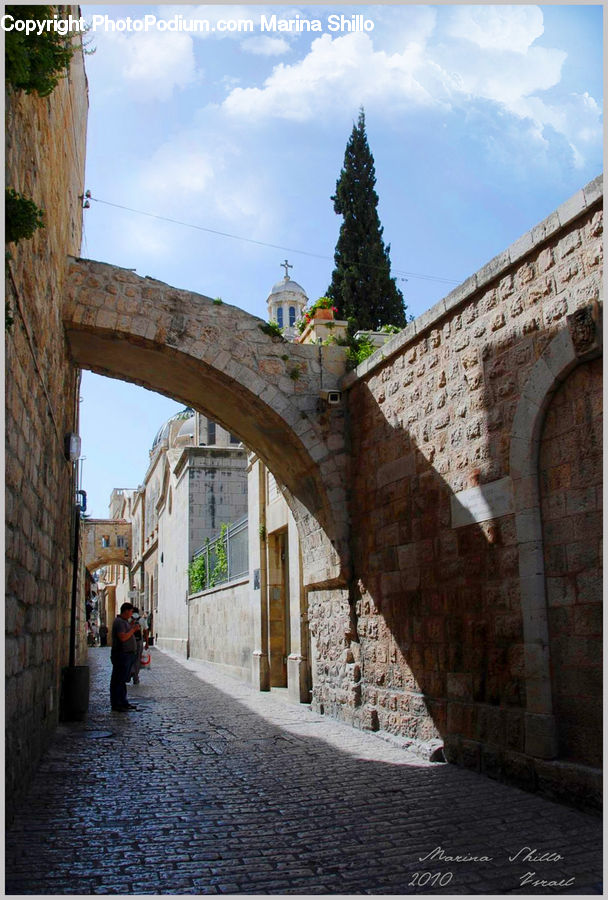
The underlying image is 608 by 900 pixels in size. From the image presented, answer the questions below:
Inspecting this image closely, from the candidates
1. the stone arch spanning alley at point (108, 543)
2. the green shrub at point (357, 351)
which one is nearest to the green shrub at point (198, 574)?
the green shrub at point (357, 351)

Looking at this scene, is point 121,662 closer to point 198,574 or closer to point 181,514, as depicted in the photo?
point 198,574

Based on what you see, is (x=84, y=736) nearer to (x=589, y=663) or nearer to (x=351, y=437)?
(x=351, y=437)

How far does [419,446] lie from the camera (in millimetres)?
7031

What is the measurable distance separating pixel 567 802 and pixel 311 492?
483cm

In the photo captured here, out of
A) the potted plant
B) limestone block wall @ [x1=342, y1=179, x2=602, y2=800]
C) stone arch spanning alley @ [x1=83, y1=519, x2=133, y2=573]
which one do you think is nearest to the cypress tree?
the potted plant

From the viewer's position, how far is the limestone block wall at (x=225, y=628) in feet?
44.8

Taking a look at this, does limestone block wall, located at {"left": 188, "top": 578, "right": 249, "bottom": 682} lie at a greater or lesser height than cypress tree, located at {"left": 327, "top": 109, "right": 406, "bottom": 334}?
lesser

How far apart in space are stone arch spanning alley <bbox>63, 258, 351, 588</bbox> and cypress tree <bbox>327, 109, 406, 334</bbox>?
14.2m

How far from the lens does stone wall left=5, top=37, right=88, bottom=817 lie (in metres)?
4.12

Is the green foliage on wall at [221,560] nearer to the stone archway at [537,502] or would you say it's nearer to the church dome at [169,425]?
the stone archway at [537,502]

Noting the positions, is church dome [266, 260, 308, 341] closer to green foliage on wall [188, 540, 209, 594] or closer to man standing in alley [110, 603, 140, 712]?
green foliage on wall [188, 540, 209, 594]

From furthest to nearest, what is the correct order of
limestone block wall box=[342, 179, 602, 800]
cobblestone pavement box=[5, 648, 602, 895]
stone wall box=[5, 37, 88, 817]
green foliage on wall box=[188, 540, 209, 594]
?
green foliage on wall box=[188, 540, 209, 594] → limestone block wall box=[342, 179, 602, 800] → stone wall box=[5, 37, 88, 817] → cobblestone pavement box=[5, 648, 602, 895]

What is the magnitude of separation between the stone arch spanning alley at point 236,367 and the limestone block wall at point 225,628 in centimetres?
464

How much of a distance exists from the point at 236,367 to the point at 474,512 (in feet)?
11.2
